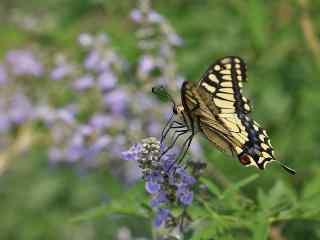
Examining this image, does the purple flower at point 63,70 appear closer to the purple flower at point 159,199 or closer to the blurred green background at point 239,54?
the blurred green background at point 239,54

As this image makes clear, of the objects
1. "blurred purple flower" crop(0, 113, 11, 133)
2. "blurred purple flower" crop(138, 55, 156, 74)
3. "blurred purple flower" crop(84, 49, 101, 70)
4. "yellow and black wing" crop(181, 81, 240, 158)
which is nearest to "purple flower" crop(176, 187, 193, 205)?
"yellow and black wing" crop(181, 81, 240, 158)

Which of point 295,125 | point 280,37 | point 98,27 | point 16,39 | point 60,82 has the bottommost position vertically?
point 295,125

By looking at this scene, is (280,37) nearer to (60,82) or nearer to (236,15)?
(236,15)

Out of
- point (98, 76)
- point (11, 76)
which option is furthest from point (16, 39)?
point (98, 76)

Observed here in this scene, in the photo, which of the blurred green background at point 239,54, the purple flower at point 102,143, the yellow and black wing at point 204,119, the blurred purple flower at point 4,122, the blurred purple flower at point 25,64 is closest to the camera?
the yellow and black wing at point 204,119

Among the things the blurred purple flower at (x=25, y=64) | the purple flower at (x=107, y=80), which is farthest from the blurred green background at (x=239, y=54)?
the purple flower at (x=107, y=80)
